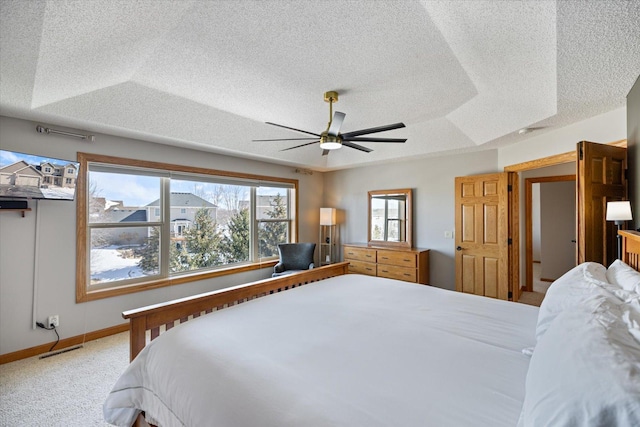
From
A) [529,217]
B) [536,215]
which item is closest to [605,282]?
[529,217]

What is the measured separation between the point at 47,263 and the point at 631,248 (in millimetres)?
5106

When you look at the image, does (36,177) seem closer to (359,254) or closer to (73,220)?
(73,220)

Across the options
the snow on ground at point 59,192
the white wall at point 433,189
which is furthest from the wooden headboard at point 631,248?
the snow on ground at point 59,192

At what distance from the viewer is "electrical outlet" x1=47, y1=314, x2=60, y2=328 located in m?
3.04

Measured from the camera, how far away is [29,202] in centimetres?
295

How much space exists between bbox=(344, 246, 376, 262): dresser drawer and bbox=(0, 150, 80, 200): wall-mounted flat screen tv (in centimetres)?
400

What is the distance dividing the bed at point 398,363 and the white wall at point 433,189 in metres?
2.57

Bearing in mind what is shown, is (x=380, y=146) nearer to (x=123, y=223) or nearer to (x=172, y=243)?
(x=172, y=243)

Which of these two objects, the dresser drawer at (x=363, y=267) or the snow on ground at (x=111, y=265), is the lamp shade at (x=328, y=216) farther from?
the snow on ground at (x=111, y=265)

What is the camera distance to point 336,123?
8.05ft

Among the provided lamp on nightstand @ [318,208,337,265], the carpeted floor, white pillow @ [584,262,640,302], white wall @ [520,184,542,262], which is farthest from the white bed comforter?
white wall @ [520,184,542,262]

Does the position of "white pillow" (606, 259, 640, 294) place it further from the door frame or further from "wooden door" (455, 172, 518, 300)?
"wooden door" (455, 172, 518, 300)

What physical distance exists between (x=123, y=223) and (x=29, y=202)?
2.86 ft

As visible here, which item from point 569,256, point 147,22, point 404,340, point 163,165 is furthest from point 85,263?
point 569,256
